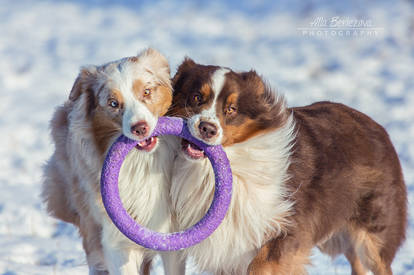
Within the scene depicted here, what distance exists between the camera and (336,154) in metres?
4.46

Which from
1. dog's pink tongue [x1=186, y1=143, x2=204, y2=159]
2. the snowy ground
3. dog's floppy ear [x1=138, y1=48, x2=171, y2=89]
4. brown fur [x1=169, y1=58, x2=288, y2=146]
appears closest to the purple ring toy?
dog's pink tongue [x1=186, y1=143, x2=204, y2=159]

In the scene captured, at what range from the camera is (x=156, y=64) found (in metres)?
4.14

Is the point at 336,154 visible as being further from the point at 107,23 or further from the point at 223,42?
the point at 107,23

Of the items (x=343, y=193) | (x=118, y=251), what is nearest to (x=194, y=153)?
(x=118, y=251)

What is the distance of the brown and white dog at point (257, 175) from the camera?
3926 mm

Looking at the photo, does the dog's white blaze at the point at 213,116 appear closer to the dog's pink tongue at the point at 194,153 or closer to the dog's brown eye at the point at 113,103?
the dog's pink tongue at the point at 194,153

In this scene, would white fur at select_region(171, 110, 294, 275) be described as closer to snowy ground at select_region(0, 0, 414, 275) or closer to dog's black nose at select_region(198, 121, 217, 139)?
dog's black nose at select_region(198, 121, 217, 139)

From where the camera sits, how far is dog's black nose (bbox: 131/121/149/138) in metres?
3.62

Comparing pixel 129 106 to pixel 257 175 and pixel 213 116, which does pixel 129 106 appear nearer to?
pixel 213 116

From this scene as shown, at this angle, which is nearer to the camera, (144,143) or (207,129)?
(207,129)

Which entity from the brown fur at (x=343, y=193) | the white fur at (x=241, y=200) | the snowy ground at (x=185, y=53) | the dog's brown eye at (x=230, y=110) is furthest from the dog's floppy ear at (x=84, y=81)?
the snowy ground at (x=185, y=53)

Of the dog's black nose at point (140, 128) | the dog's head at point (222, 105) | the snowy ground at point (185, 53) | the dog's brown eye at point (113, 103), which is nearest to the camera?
the dog's black nose at point (140, 128)

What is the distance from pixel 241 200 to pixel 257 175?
22 cm

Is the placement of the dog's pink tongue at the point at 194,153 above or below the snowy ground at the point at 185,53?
below
